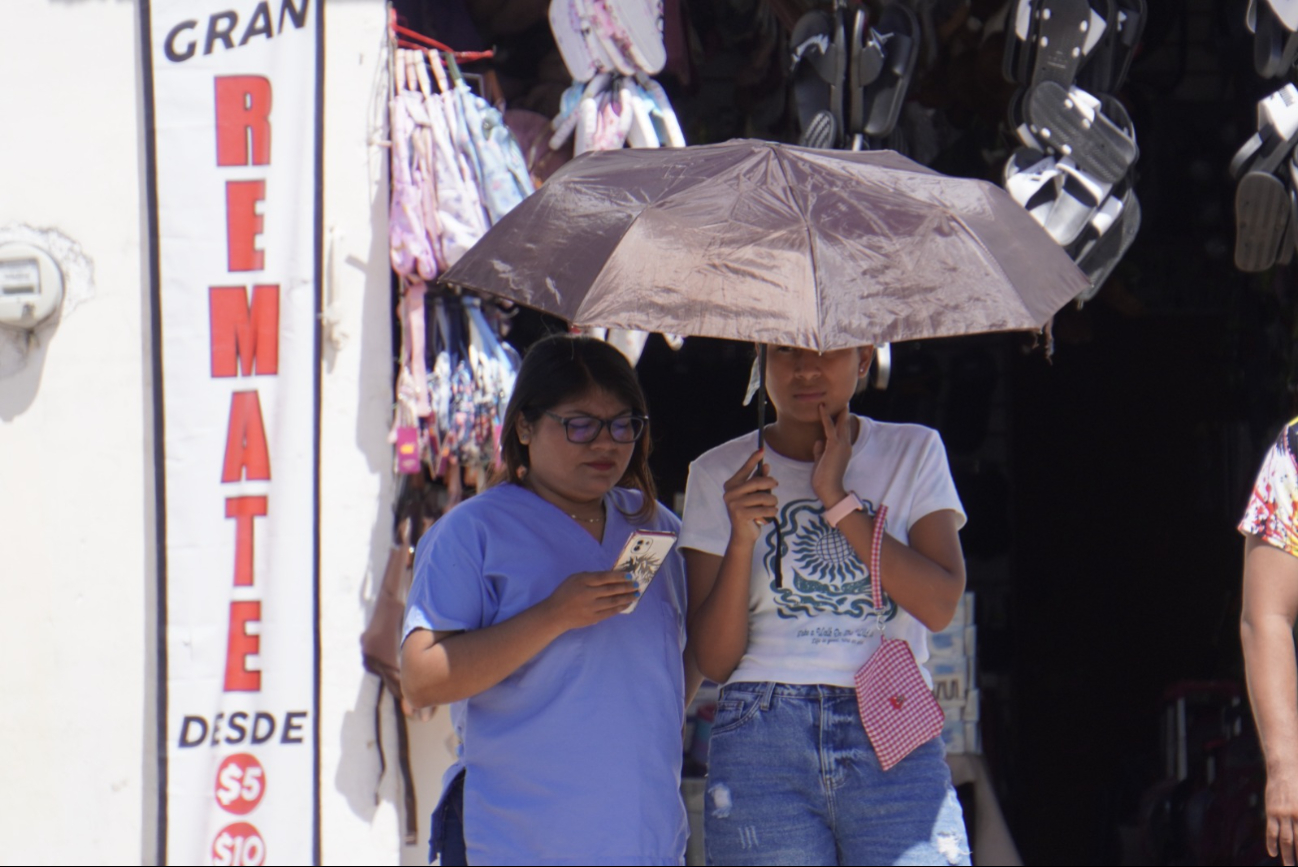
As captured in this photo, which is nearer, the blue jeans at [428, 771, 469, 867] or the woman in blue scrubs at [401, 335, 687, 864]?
the woman in blue scrubs at [401, 335, 687, 864]

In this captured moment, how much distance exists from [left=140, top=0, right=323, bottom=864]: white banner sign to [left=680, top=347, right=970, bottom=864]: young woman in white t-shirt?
1768mm

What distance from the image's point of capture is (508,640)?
2.14 meters

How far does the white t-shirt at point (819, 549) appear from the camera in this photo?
2359 mm

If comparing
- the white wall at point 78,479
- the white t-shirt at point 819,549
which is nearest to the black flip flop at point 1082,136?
the white t-shirt at point 819,549

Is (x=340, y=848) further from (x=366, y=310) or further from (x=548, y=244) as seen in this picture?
(x=548, y=244)

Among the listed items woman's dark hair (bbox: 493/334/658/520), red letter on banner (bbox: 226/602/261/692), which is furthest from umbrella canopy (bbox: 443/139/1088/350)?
red letter on banner (bbox: 226/602/261/692)

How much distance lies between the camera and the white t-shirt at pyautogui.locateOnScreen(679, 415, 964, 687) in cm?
236

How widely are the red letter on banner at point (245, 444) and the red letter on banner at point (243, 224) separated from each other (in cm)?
37

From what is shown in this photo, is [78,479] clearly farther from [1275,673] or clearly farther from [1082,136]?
[1275,673]

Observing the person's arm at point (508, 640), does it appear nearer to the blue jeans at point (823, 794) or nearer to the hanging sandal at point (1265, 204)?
the blue jeans at point (823, 794)

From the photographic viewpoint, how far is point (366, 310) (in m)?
3.86

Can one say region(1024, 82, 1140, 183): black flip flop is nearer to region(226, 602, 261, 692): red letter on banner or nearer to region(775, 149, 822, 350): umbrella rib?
region(775, 149, 822, 350): umbrella rib

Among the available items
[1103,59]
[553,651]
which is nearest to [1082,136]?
[1103,59]

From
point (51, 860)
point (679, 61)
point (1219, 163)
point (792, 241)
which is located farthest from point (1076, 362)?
point (51, 860)
